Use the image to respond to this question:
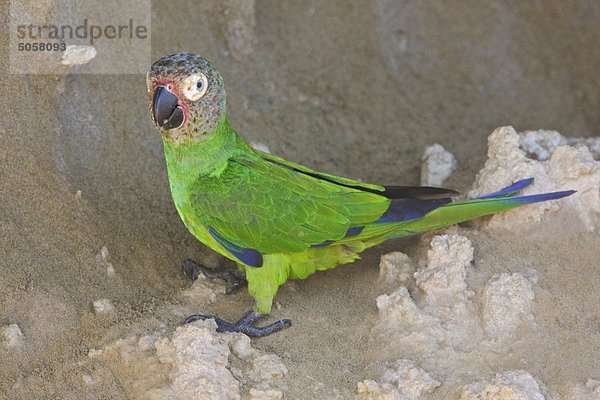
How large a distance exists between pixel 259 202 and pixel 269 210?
6cm

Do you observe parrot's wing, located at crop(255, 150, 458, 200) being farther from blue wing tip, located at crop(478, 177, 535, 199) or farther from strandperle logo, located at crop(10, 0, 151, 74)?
strandperle logo, located at crop(10, 0, 151, 74)

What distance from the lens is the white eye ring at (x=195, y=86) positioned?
10.7 ft

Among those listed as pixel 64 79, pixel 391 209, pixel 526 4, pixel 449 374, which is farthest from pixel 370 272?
pixel 526 4

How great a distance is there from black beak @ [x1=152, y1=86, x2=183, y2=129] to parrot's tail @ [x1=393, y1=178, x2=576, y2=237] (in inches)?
44.6

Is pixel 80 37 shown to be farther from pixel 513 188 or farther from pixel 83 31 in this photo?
pixel 513 188

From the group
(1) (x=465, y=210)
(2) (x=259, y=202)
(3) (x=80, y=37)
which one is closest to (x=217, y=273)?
(2) (x=259, y=202)

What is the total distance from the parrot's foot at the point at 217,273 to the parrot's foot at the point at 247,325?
12.2 inches

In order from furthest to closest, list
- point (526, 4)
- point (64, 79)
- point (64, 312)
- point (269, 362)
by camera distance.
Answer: point (526, 4), point (64, 79), point (64, 312), point (269, 362)

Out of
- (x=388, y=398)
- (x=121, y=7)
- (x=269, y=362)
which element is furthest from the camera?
(x=121, y=7)

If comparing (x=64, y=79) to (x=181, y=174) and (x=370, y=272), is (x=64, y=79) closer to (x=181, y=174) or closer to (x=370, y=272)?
(x=181, y=174)

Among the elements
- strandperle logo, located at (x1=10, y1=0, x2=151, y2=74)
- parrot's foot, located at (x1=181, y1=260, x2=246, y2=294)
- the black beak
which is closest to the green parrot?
the black beak

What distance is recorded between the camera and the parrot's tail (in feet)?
11.8

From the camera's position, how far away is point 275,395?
9.39 ft

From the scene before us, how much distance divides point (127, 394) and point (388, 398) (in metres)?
0.96
